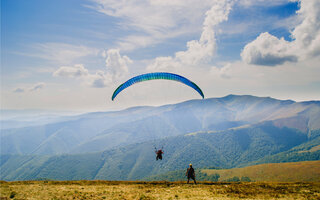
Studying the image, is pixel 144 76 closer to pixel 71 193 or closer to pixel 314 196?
pixel 71 193

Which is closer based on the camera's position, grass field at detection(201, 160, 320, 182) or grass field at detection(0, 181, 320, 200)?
grass field at detection(0, 181, 320, 200)

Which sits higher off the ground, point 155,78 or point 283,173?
point 155,78

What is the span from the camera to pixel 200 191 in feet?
58.0

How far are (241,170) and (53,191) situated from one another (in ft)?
661

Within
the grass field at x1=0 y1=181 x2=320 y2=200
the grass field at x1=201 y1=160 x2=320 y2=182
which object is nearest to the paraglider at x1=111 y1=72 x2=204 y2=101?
the grass field at x1=0 y1=181 x2=320 y2=200

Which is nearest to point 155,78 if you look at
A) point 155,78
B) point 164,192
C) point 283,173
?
point 155,78

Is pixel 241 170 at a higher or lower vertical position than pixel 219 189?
lower

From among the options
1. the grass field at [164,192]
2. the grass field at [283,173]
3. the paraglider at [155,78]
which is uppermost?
the paraglider at [155,78]

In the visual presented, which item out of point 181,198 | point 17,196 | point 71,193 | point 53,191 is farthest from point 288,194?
point 17,196

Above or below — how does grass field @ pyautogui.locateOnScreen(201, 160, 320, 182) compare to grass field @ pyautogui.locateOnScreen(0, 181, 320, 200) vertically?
below

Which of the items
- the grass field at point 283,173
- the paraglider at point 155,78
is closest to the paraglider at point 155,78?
the paraglider at point 155,78

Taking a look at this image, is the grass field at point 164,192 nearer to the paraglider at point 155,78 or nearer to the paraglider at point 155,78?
the paraglider at point 155,78

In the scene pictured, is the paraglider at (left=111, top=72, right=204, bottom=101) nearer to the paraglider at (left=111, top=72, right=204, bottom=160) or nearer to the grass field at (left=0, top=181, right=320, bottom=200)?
the paraglider at (left=111, top=72, right=204, bottom=160)

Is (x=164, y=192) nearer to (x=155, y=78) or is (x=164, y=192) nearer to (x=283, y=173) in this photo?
(x=155, y=78)
